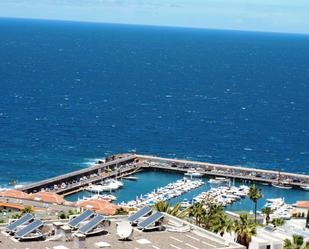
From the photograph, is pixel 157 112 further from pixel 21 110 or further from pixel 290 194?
pixel 290 194

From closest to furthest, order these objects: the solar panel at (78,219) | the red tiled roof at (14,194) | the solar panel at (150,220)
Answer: the solar panel at (78,219) → the solar panel at (150,220) → the red tiled roof at (14,194)

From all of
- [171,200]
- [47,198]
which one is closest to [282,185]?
[171,200]

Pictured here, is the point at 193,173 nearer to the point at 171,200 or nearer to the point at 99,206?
the point at 171,200

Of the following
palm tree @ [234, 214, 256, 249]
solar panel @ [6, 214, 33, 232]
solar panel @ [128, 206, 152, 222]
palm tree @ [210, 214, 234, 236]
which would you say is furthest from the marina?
solar panel @ [6, 214, 33, 232]

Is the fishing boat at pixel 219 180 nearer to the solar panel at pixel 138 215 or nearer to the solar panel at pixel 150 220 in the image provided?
the solar panel at pixel 138 215

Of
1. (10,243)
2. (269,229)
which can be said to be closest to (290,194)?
(269,229)

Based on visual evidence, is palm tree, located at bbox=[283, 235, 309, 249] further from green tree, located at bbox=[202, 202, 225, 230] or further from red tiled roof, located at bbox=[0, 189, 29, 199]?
→ red tiled roof, located at bbox=[0, 189, 29, 199]

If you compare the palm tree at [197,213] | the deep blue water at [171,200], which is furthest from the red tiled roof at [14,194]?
the palm tree at [197,213]
